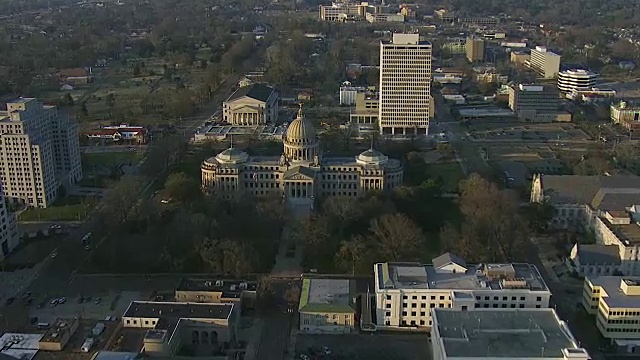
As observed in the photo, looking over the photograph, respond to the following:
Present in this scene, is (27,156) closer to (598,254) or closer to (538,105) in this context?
(598,254)

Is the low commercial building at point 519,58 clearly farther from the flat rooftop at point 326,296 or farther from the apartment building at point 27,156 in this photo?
the flat rooftop at point 326,296

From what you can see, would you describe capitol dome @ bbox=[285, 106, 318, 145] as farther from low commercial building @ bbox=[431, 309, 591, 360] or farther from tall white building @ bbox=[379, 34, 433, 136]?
low commercial building @ bbox=[431, 309, 591, 360]

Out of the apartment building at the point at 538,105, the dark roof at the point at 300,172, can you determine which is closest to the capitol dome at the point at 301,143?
the dark roof at the point at 300,172

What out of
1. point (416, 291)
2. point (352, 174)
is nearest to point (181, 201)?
point (352, 174)

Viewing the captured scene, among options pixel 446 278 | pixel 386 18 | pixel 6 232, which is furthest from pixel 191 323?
pixel 386 18

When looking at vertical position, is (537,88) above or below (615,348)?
above

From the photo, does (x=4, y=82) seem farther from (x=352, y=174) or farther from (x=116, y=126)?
(x=352, y=174)
